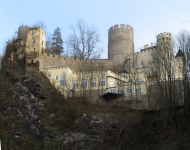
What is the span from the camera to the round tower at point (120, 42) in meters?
46.3

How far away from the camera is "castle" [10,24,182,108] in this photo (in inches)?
1352

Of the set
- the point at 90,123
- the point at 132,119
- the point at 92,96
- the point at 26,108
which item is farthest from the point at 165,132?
the point at 26,108

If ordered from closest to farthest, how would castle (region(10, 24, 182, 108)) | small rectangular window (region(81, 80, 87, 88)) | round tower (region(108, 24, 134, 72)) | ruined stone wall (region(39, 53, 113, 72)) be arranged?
1. castle (region(10, 24, 182, 108))
2. small rectangular window (region(81, 80, 87, 88))
3. ruined stone wall (region(39, 53, 113, 72))
4. round tower (region(108, 24, 134, 72))

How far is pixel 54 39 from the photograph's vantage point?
56.6 meters

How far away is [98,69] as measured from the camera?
41.0 m

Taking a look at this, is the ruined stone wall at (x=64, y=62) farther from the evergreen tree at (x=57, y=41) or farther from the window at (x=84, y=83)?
the evergreen tree at (x=57, y=41)

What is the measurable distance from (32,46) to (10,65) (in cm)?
457

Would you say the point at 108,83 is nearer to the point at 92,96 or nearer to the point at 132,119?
the point at 92,96

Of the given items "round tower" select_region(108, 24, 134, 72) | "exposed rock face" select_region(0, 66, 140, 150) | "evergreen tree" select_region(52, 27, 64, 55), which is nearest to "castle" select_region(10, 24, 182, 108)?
"round tower" select_region(108, 24, 134, 72)

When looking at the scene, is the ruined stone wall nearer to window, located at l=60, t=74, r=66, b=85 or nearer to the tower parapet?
window, located at l=60, t=74, r=66, b=85

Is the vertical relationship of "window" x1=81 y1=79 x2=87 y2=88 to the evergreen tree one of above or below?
below

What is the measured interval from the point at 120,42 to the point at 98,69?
9428 mm

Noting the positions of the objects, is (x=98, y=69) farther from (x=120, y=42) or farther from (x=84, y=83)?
(x=120, y=42)

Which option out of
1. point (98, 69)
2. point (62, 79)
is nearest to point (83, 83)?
point (62, 79)
